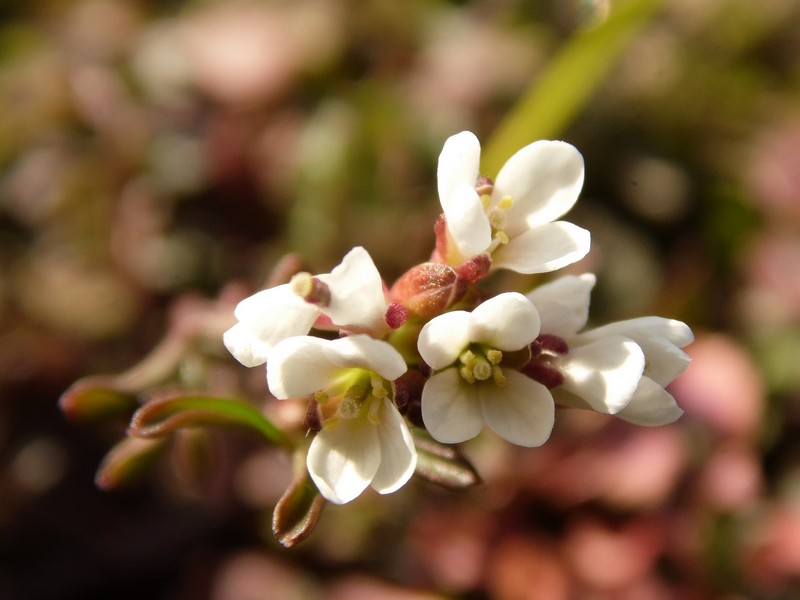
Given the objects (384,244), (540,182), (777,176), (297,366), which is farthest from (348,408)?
(777,176)

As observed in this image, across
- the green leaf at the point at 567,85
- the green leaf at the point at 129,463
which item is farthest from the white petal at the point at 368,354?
the green leaf at the point at 567,85

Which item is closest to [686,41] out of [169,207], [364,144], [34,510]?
[364,144]

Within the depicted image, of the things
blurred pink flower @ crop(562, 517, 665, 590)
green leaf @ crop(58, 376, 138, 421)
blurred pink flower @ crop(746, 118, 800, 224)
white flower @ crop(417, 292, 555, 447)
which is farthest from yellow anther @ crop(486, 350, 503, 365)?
blurred pink flower @ crop(746, 118, 800, 224)

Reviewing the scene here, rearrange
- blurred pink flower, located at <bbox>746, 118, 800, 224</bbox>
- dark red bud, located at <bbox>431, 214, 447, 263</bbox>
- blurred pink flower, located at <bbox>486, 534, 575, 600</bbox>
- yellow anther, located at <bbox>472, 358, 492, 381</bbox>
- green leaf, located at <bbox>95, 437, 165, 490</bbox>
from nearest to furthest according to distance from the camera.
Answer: yellow anther, located at <bbox>472, 358, 492, 381</bbox> < dark red bud, located at <bbox>431, 214, 447, 263</bbox> < green leaf, located at <bbox>95, 437, 165, 490</bbox> < blurred pink flower, located at <bbox>486, 534, 575, 600</bbox> < blurred pink flower, located at <bbox>746, 118, 800, 224</bbox>

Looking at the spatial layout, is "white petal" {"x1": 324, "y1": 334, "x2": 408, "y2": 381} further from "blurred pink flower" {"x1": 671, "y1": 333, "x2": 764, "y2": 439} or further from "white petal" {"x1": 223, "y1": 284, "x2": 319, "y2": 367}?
"blurred pink flower" {"x1": 671, "y1": 333, "x2": 764, "y2": 439}

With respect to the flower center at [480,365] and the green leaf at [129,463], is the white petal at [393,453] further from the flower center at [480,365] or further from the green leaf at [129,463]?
the green leaf at [129,463]

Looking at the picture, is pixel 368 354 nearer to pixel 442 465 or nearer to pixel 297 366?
pixel 297 366
